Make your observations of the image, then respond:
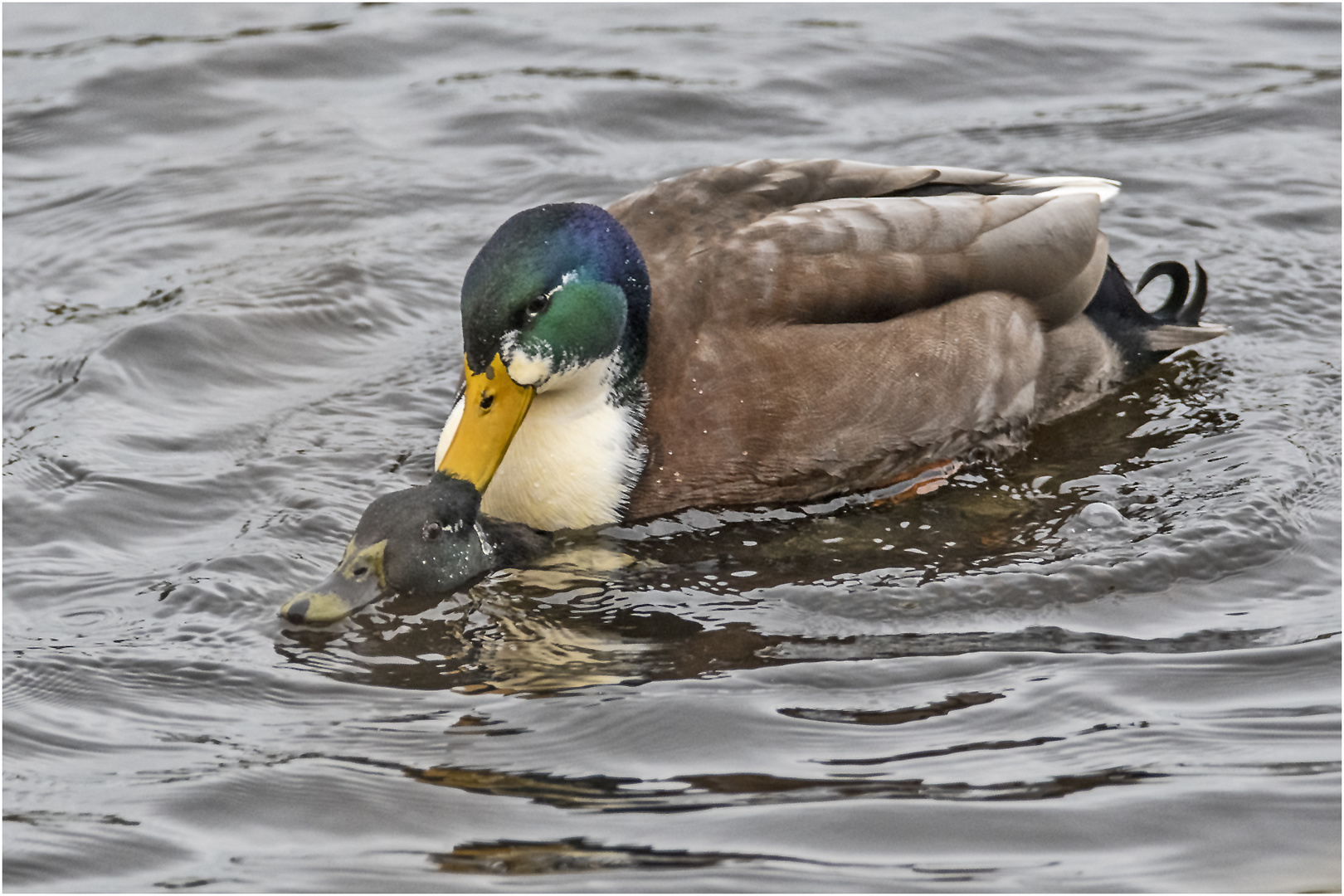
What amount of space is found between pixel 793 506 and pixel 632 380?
77cm

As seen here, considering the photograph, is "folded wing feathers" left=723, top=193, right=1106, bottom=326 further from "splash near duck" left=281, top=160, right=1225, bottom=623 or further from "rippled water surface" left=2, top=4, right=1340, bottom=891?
"rippled water surface" left=2, top=4, right=1340, bottom=891

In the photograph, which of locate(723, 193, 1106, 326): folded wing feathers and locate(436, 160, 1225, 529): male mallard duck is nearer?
locate(436, 160, 1225, 529): male mallard duck

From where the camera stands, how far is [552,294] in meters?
5.77

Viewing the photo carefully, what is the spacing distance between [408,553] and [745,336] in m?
1.42

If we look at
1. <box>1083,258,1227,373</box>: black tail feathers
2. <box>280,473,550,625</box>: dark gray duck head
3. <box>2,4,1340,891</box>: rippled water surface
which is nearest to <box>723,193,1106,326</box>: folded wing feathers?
<box>1083,258,1227,373</box>: black tail feathers

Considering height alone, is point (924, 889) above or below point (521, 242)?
below

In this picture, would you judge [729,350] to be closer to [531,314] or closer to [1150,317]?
[531,314]

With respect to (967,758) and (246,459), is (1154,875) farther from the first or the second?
(246,459)

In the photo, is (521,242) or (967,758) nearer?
(967,758)

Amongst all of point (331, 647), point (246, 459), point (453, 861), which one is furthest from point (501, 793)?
point (246, 459)

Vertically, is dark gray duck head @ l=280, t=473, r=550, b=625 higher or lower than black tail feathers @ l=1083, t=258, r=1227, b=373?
lower

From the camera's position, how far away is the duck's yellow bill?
5.77 meters

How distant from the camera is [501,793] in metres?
4.47

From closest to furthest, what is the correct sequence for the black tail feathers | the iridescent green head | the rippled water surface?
the rippled water surface → the iridescent green head → the black tail feathers
